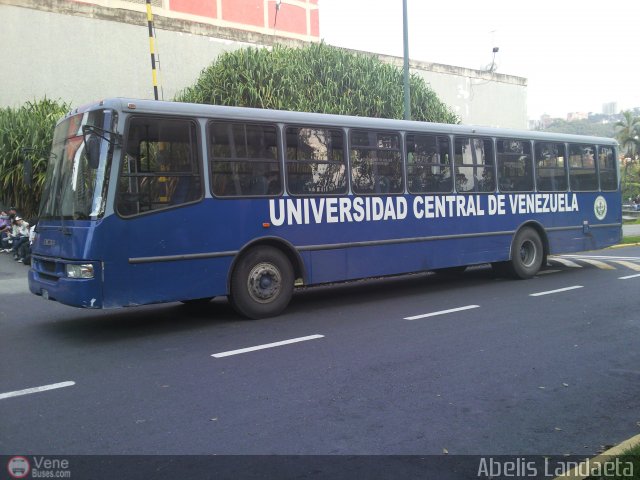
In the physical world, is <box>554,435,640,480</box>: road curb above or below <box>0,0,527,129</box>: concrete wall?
below

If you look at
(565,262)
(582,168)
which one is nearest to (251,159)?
(582,168)

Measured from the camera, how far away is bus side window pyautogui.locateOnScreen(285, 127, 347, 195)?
8484mm

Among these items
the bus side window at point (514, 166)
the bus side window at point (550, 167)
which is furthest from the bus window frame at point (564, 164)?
the bus side window at point (514, 166)

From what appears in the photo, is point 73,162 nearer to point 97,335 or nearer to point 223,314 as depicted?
point 97,335

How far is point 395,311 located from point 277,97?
1430 cm

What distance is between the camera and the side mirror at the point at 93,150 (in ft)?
22.6

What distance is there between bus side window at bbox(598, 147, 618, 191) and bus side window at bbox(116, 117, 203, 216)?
31.9 ft

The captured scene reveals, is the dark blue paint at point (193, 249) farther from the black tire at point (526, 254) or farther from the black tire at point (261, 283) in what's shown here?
the black tire at point (526, 254)

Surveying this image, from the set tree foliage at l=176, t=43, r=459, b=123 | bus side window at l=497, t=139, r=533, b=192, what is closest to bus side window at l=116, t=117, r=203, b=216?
bus side window at l=497, t=139, r=533, b=192

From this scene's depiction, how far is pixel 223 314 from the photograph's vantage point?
28.7 ft

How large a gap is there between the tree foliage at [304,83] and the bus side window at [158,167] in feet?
45.8

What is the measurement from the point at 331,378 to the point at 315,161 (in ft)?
13.3

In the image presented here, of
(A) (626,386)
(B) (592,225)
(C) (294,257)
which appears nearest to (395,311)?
(C) (294,257)

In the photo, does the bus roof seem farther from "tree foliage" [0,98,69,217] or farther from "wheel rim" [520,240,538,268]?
"tree foliage" [0,98,69,217]
